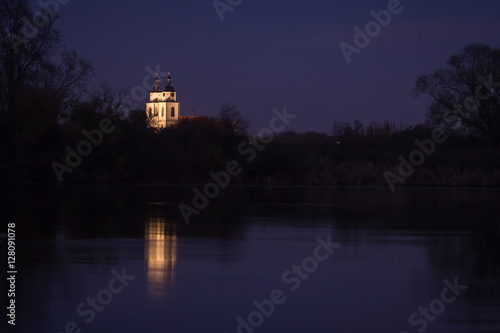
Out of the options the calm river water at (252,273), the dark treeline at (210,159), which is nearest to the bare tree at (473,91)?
the dark treeline at (210,159)

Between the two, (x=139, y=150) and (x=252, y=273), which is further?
(x=139, y=150)

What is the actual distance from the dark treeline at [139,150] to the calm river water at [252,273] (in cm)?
2132

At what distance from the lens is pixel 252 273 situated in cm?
1094

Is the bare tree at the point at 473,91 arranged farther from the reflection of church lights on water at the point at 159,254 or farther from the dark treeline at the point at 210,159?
the reflection of church lights on water at the point at 159,254

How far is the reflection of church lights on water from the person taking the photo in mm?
9836

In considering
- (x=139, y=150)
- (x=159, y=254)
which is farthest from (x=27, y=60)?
(x=159, y=254)

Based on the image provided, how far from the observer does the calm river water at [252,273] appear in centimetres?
805

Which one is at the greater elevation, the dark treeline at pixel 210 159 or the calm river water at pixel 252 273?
the dark treeline at pixel 210 159

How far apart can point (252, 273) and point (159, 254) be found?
7.60 feet

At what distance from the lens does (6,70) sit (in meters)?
43.9

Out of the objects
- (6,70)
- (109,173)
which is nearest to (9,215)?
(109,173)

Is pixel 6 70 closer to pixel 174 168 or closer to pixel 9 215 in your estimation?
pixel 174 168

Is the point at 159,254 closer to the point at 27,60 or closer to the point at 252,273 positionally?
the point at 252,273

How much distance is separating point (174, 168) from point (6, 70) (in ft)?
37.9
